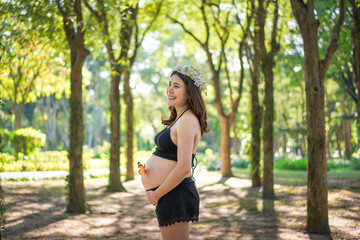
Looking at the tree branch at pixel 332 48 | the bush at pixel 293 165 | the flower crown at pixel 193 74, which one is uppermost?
the tree branch at pixel 332 48

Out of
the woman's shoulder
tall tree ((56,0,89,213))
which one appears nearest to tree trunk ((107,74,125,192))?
tall tree ((56,0,89,213))

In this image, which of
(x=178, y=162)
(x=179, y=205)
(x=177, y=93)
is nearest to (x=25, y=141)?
(x=177, y=93)

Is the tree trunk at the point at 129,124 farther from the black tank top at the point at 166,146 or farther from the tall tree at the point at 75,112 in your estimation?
the black tank top at the point at 166,146

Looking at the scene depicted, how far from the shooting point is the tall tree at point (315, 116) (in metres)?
6.70

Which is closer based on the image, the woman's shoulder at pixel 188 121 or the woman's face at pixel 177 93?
the woman's shoulder at pixel 188 121

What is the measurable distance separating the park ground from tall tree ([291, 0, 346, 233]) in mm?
490

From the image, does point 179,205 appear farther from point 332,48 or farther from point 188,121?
point 332,48

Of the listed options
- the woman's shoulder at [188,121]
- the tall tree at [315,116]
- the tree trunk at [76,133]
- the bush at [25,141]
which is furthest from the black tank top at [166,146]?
the bush at [25,141]

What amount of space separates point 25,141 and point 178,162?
18962mm

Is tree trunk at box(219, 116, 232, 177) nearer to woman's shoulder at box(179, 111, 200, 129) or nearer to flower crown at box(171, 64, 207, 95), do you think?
flower crown at box(171, 64, 207, 95)

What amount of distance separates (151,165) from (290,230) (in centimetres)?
512

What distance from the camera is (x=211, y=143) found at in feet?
204

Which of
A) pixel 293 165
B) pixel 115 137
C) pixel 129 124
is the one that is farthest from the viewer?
pixel 293 165

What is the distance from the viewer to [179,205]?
9.51ft
